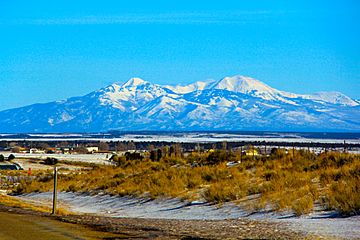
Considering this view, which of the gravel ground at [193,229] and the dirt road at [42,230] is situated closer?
the dirt road at [42,230]

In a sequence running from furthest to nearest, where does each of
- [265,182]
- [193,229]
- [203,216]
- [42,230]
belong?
1. [265,182]
2. [203,216]
3. [193,229]
4. [42,230]

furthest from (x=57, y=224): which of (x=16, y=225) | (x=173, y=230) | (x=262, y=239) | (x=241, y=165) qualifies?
(x=241, y=165)

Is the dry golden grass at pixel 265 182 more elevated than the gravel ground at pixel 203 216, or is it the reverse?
the dry golden grass at pixel 265 182

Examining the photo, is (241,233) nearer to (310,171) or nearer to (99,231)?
(99,231)

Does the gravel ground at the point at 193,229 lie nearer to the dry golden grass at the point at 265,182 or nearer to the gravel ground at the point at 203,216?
the gravel ground at the point at 203,216

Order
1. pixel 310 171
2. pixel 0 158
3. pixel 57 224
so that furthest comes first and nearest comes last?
pixel 0 158, pixel 310 171, pixel 57 224

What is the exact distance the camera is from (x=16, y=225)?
19734 millimetres

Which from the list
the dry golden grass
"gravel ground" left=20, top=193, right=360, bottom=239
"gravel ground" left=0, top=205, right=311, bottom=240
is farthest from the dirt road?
the dry golden grass

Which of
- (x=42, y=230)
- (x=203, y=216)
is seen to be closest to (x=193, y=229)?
(x=42, y=230)

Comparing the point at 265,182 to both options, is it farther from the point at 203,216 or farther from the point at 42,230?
the point at 42,230

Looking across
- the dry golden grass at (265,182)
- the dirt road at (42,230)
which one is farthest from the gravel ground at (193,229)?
the dry golden grass at (265,182)

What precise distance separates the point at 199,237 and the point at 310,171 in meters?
14.2

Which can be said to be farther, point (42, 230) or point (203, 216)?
point (203, 216)

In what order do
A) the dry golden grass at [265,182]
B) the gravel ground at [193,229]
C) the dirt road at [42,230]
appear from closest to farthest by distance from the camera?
the dirt road at [42,230]
the gravel ground at [193,229]
the dry golden grass at [265,182]
